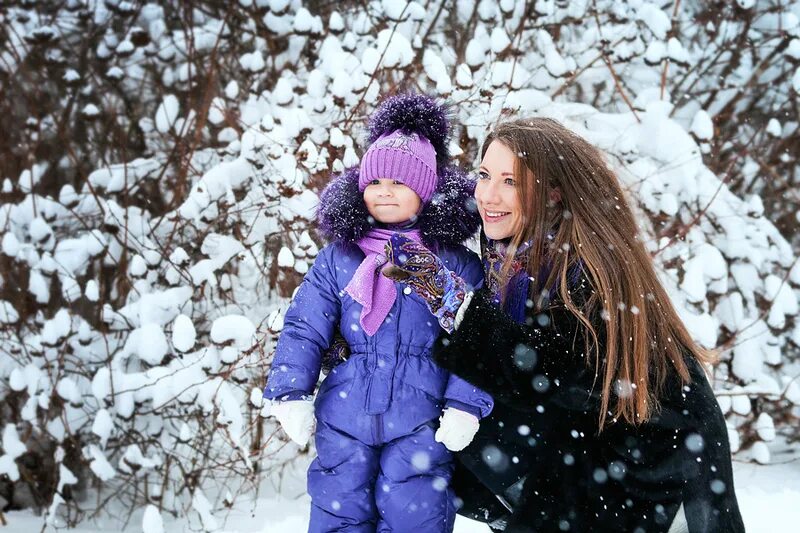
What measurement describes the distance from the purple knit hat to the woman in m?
0.17

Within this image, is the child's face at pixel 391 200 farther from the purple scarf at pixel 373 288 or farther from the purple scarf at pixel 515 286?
the purple scarf at pixel 515 286

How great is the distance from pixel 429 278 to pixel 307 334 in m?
0.44

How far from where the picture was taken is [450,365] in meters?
2.19

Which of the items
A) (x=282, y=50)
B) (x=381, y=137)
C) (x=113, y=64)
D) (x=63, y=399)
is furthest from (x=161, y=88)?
(x=381, y=137)

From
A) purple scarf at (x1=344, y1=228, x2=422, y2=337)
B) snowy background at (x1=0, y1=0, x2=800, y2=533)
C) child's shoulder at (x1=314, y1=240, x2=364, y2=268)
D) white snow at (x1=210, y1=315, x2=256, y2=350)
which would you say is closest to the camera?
purple scarf at (x1=344, y1=228, x2=422, y2=337)

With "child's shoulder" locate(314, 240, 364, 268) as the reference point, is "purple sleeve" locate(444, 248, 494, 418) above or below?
below

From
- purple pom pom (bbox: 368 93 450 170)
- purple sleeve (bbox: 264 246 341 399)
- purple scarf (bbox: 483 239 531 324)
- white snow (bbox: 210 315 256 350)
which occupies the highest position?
purple pom pom (bbox: 368 93 450 170)

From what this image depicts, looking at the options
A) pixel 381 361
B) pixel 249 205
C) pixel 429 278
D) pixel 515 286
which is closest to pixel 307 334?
pixel 381 361

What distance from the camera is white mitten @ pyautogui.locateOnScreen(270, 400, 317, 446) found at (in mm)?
2254

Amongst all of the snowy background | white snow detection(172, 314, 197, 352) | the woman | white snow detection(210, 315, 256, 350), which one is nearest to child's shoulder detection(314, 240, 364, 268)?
the woman

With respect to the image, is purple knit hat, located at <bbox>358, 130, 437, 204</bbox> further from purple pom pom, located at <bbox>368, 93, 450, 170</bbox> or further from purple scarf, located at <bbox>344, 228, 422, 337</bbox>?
purple scarf, located at <bbox>344, 228, 422, 337</bbox>

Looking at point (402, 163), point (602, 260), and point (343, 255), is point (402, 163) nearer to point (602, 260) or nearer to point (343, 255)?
point (343, 255)

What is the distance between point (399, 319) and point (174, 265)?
1.75m

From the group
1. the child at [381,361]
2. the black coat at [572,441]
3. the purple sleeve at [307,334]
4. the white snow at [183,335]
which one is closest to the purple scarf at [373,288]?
the child at [381,361]
